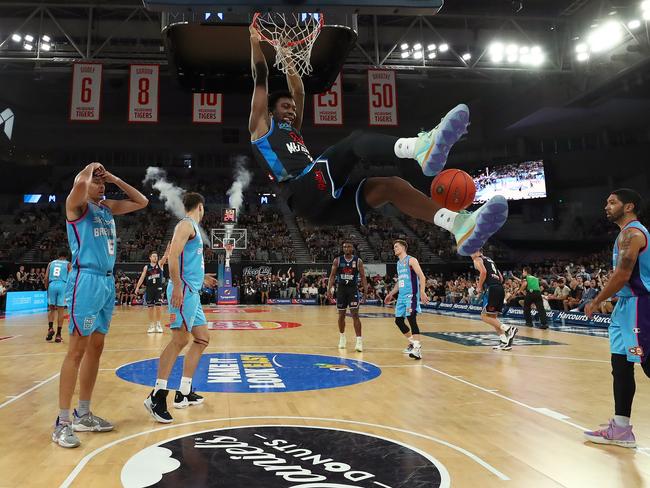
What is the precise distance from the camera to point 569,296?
15.1 metres

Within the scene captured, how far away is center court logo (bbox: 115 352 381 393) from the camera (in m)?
5.60

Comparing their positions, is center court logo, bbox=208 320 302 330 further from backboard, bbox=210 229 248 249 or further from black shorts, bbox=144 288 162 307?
backboard, bbox=210 229 248 249

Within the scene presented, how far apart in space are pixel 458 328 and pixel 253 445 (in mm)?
10310

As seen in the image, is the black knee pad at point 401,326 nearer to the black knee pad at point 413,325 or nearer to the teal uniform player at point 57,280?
the black knee pad at point 413,325

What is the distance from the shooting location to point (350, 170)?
128 inches

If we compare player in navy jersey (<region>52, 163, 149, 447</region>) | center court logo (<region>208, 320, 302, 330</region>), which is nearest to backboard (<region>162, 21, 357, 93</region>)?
player in navy jersey (<region>52, 163, 149, 447</region>)

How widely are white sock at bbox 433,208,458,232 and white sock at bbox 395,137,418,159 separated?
0.45 meters

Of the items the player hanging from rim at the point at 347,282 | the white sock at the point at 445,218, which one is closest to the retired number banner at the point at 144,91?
the player hanging from rim at the point at 347,282

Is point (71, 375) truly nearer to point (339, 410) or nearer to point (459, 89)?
point (339, 410)

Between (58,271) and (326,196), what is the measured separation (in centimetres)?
826

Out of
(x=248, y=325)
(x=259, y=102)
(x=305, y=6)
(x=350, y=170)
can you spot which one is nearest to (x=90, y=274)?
(x=259, y=102)

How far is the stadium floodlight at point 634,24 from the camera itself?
1464 centimetres

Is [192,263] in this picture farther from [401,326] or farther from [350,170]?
[401,326]

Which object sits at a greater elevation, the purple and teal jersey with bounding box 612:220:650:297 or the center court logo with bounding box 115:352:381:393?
the purple and teal jersey with bounding box 612:220:650:297
